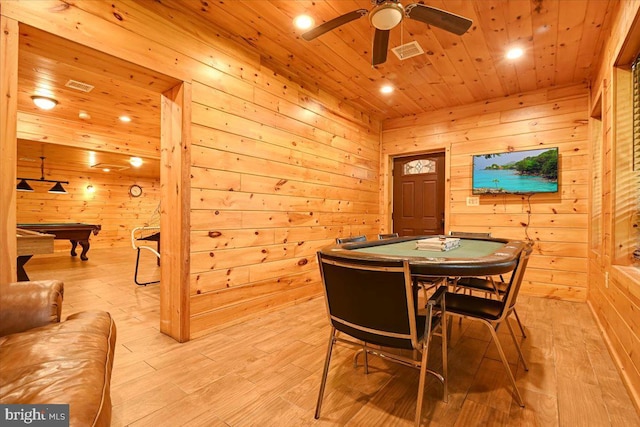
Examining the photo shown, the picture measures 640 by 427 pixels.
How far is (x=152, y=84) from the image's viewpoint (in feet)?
7.82

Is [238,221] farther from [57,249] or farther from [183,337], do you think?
[57,249]

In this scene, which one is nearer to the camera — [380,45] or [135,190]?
[380,45]

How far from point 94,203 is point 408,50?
366 inches

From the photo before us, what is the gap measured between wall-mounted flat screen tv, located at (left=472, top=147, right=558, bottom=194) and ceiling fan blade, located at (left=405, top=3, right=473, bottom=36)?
102 inches

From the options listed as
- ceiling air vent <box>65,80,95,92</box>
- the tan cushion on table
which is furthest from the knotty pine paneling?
the tan cushion on table

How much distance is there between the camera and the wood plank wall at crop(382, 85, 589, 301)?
3580 mm

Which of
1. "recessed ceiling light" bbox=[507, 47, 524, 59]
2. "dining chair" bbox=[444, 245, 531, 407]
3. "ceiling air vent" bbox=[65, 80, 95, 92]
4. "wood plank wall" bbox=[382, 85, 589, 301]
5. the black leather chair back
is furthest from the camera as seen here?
"wood plank wall" bbox=[382, 85, 589, 301]

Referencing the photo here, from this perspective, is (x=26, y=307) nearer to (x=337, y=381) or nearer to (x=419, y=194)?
(x=337, y=381)

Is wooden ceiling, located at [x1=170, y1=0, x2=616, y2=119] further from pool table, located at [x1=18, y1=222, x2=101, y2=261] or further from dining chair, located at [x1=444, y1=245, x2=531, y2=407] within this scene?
pool table, located at [x1=18, y1=222, x2=101, y2=261]

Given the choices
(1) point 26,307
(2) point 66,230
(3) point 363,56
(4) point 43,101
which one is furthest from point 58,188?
(3) point 363,56

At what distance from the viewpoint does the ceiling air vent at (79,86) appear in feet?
11.2

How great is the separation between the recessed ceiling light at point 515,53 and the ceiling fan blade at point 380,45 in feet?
5.31

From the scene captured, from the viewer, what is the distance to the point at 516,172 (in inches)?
153

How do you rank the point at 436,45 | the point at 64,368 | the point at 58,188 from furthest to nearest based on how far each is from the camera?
the point at 58,188
the point at 436,45
the point at 64,368
